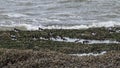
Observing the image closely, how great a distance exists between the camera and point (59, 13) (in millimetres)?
29734

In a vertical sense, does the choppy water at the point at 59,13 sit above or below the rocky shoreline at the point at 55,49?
below

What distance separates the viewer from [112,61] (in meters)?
10.1

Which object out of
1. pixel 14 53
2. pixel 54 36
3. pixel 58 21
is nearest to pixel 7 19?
pixel 58 21

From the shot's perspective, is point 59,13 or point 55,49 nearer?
point 55,49

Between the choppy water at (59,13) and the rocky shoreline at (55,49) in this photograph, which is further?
the choppy water at (59,13)

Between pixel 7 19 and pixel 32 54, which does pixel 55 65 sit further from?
pixel 7 19

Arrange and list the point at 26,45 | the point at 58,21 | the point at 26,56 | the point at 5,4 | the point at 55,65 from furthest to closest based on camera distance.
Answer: the point at 5,4, the point at 58,21, the point at 26,45, the point at 26,56, the point at 55,65

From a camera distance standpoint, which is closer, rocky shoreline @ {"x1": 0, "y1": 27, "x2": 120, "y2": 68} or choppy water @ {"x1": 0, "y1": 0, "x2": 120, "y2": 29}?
rocky shoreline @ {"x1": 0, "y1": 27, "x2": 120, "y2": 68}

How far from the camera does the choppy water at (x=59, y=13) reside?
2462 centimetres

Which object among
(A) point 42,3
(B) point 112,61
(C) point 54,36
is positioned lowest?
(A) point 42,3

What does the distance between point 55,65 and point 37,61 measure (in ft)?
1.70

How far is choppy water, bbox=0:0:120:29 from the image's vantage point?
2462cm

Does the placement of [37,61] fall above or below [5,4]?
above

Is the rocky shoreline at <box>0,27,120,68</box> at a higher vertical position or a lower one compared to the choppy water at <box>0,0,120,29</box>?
higher
